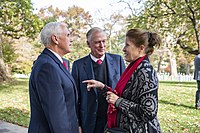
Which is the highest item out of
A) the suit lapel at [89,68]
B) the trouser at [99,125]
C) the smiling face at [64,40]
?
the smiling face at [64,40]

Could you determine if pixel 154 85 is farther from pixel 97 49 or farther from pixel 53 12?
pixel 53 12

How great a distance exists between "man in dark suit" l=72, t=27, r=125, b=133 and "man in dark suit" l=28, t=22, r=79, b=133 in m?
0.55

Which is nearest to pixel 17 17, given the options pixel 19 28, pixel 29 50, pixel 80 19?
pixel 19 28

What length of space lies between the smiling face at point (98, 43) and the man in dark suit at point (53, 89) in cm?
53

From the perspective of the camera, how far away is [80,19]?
29562 mm

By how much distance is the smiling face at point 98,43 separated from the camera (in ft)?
7.99

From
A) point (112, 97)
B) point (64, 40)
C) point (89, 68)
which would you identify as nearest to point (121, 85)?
point (112, 97)

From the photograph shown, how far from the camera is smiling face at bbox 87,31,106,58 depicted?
7.99 feet

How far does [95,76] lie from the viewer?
2.53 m

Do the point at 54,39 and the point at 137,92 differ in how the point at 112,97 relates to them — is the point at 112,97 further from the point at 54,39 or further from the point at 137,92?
the point at 54,39

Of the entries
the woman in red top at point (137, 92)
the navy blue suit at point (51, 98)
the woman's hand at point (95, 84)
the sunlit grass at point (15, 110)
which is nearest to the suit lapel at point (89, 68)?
the woman's hand at point (95, 84)

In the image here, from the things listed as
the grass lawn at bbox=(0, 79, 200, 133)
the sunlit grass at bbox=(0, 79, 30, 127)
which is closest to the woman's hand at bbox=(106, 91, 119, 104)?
the grass lawn at bbox=(0, 79, 200, 133)

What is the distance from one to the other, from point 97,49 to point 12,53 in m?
17.9

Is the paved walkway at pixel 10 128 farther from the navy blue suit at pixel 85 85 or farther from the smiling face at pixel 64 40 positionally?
the smiling face at pixel 64 40
